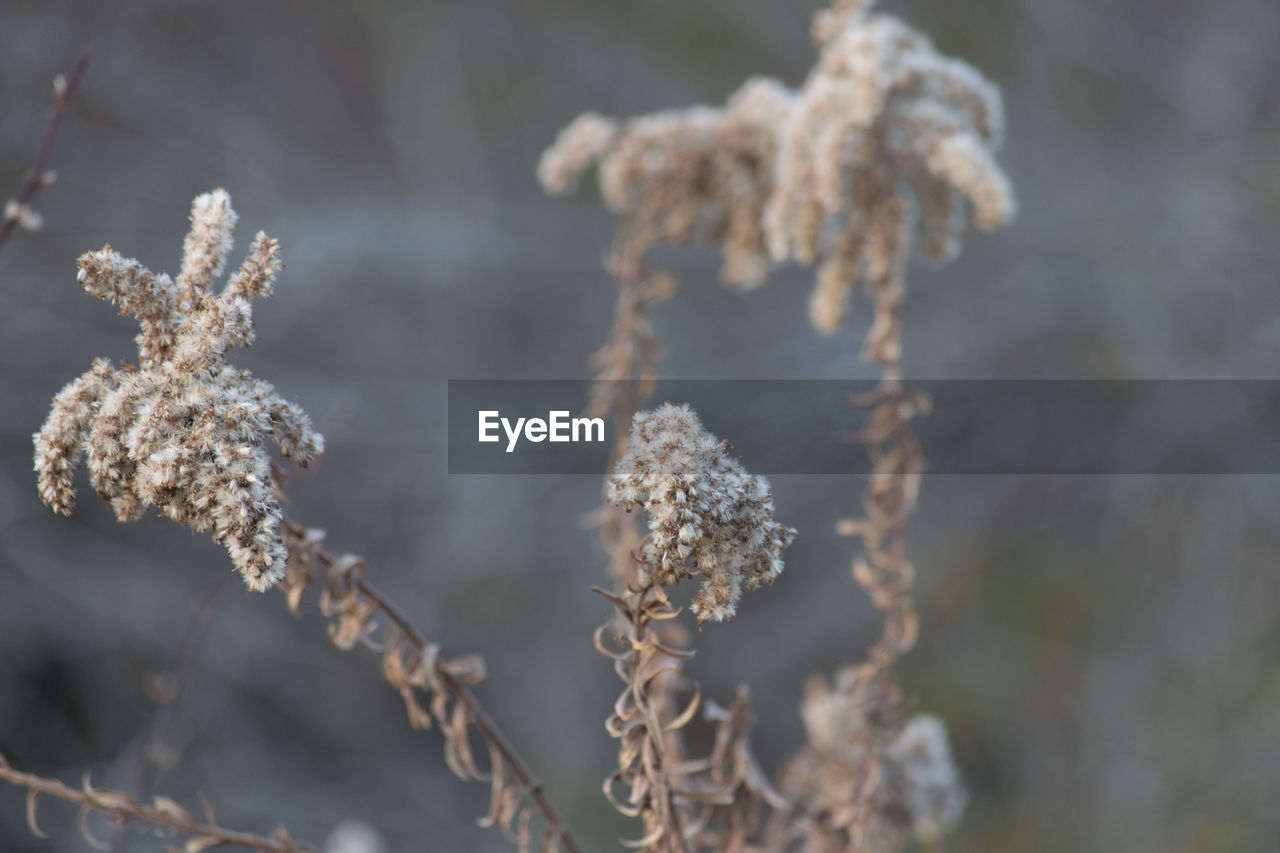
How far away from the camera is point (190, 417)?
1.36 feet

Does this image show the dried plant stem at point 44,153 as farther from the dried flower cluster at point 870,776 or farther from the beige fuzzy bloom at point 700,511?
the dried flower cluster at point 870,776

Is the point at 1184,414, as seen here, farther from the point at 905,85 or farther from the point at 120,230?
the point at 120,230

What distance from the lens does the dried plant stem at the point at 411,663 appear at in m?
0.50

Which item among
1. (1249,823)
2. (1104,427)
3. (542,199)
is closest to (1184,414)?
(1104,427)

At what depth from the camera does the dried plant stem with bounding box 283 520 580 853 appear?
1.65 feet

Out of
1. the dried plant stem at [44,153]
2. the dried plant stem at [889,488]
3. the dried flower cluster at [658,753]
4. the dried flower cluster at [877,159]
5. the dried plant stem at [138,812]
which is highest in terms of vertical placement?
the dried flower cluster at [877,159]

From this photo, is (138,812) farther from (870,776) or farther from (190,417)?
(870,776)

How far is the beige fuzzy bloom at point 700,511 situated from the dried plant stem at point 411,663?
0.56 feet

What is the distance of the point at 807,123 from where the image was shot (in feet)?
2.87

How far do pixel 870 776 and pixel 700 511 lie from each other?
14.9 inches

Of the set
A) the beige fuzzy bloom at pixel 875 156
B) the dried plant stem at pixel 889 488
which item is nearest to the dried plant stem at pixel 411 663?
the dried plant stem at pixel 889 488

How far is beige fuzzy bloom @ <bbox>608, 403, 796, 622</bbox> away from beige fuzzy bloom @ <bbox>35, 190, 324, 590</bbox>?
0.52ft

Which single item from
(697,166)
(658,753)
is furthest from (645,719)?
A: (697,166)

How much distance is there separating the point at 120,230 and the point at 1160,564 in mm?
3336
